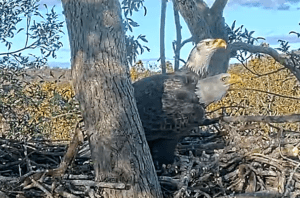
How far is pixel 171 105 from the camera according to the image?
3.87 meters

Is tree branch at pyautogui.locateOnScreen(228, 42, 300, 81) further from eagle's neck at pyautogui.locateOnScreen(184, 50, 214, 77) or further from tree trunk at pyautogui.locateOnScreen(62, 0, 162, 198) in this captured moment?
tree trunk at pyautogui.locateOnScreen(62, 0, 162, 198)

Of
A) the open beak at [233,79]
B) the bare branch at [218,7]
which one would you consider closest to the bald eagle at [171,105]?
the open beak at [233,79]

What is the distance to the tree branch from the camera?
13.5 feet

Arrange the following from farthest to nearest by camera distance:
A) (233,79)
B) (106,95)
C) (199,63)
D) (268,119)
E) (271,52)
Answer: (199,63) → (271,52) → (233,79) → (268,119) → (106,95)

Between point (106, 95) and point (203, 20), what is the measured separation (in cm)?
263

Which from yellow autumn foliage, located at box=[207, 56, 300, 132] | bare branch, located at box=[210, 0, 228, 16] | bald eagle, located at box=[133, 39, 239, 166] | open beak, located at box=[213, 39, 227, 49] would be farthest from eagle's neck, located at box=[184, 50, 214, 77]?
yellow autumn foliage, located at box=[207, 56, 300, 132]

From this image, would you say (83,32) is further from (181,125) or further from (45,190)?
(181,125)

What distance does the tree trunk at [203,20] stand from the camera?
200 inches

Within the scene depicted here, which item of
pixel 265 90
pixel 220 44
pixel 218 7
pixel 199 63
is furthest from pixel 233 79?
pixel 265 90

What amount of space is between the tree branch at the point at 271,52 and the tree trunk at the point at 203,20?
367 millimetres

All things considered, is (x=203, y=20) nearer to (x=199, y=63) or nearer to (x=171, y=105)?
(x=199, y=63)

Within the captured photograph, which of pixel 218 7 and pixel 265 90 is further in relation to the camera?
pixel 265 90

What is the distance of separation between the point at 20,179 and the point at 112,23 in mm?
961

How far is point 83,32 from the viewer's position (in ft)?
8.82
